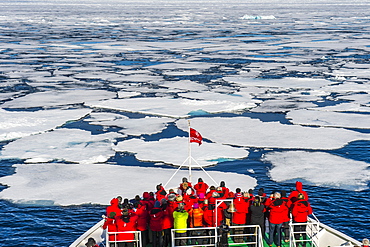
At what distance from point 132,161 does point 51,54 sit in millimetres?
33238

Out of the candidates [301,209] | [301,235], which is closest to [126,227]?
[301,209]

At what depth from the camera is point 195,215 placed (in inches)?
380

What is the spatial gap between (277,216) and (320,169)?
7.36 meters

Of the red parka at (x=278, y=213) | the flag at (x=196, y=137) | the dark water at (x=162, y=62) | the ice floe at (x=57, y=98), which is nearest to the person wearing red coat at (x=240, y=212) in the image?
the red parka at (x=278, y=213)

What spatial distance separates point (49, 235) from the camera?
516 inches

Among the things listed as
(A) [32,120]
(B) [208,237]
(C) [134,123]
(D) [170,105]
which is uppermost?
(D) [170,105]

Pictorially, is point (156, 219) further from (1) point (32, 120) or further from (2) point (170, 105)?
(2) point (170, 105)

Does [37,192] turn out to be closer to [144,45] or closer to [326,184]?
[326,184]

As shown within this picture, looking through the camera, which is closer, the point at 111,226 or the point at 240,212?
the point at 111,226

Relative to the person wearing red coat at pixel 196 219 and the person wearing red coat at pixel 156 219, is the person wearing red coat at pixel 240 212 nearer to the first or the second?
the person wearing red coat at pixel 196 219

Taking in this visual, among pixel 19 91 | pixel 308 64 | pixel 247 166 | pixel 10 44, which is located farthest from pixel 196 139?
pixel 10 44

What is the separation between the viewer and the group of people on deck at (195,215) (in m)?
9.62

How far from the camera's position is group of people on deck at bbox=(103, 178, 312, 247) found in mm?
9625

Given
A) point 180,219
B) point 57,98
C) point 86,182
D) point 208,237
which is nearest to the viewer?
point 208,237
